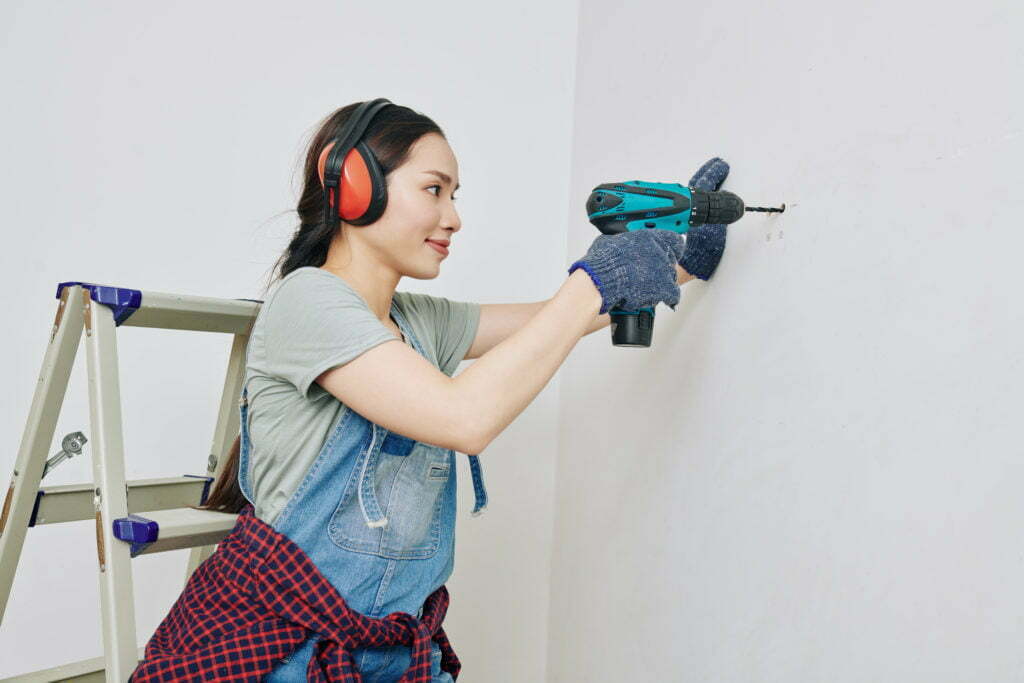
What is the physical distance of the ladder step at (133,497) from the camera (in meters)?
1.41

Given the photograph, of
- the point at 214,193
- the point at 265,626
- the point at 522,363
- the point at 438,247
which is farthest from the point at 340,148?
the point at 214,193

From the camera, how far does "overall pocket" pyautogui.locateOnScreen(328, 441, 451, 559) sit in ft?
3.97

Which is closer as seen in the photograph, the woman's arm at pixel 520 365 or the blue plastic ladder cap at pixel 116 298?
the woman's arm at pixel 520 365

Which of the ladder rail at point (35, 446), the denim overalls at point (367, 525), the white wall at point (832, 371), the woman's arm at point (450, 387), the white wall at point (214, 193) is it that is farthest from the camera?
the white wall at point (214, 193)

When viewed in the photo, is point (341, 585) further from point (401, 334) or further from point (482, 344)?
point (482, 344)

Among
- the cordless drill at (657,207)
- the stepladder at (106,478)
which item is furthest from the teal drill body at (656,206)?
the stepladder at (106,478)

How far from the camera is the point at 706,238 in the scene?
4.59ft

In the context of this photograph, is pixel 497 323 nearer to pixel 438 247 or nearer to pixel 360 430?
pixel 438 247

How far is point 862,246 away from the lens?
1084 mm

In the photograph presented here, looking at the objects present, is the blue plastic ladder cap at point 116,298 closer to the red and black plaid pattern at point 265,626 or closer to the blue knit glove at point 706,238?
the red and black plaid pattern at point 265,626

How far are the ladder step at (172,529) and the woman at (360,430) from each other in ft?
0.18

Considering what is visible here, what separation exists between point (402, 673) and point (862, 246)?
A: 86 centimetres

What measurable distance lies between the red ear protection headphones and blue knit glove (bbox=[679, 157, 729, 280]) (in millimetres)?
509

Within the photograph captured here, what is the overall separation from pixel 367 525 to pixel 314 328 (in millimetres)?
295
